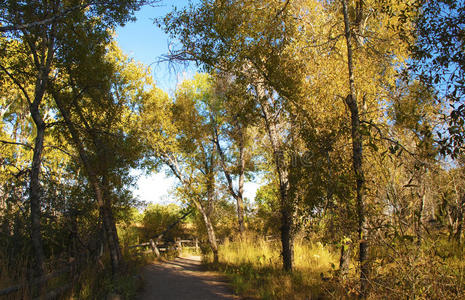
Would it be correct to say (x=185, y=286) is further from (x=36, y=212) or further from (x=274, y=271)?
(x=36, y=212)

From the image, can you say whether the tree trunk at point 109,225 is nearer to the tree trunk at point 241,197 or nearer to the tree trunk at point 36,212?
the tree trunk at point 36,212

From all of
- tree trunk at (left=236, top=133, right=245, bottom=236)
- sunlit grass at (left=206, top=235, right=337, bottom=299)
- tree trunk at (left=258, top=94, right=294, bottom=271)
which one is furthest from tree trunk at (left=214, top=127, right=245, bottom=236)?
tree trunk at (left=258, top=94, right=294, bottom=271)

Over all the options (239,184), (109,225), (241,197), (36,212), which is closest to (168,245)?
(241,197)

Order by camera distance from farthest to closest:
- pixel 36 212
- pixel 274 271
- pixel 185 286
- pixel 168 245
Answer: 1. pixel 168 245
2. pixel 185 286
3. pixel 274 271
4. pixel 36 212

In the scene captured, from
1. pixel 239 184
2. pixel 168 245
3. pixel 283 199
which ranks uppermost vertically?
pixel 239 184

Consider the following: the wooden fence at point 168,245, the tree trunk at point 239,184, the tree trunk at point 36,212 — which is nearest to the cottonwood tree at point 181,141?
the tree trunk at point 239,184

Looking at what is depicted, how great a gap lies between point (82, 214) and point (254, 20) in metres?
7.24

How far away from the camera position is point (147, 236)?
2294 cm

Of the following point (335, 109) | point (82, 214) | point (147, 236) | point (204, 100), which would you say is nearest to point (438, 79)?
point (335, 109)

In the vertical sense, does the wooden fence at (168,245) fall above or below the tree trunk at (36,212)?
below

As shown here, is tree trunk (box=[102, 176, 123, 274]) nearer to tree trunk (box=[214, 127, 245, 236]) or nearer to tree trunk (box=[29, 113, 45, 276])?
tree trunk (box=[29, 113, 45, 276])

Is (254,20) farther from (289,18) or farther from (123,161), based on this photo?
(123,161)

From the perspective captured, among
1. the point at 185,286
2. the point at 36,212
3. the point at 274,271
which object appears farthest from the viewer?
the point at 185,286

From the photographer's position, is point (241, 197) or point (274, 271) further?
point (241, 197)
